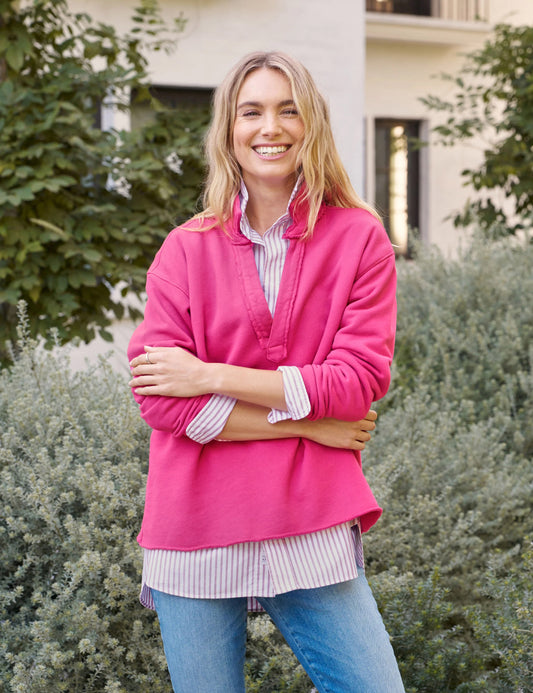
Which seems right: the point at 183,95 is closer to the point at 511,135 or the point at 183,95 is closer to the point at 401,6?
the point at 511,135

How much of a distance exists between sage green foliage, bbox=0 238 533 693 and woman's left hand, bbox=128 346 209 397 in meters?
0.83

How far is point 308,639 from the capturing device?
5.06 ft

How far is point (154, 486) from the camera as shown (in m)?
1.54

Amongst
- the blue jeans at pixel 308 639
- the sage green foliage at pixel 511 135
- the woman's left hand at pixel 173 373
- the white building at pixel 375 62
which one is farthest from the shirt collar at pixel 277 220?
the white building at pixel 375 62

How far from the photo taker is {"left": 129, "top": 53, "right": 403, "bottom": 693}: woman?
4.86ft

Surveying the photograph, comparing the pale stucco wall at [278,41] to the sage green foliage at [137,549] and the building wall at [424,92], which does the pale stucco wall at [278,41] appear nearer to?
the building wall at [424,92]

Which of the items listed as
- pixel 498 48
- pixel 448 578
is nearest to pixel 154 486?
pixel 448 578

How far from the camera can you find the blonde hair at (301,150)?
159 centimetres

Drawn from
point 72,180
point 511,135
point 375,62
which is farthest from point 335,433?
point 375,62

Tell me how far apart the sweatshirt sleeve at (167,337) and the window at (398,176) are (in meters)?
9.42

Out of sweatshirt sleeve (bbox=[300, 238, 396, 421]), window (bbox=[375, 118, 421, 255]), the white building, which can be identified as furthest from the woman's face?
window (bbox=[375, 118, 421, 255])

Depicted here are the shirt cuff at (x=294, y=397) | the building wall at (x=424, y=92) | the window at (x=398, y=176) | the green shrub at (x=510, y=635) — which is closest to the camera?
the shirt cuff at (x=294, y=397)

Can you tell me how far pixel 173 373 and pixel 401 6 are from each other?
442 inches

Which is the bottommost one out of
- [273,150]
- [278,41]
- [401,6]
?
[273,150]
